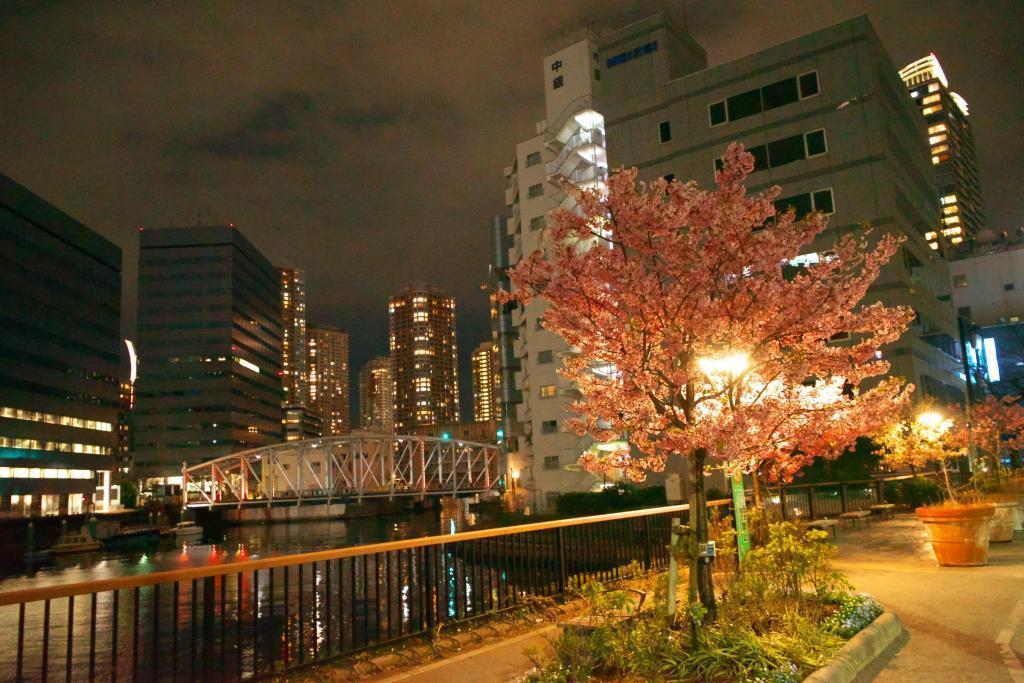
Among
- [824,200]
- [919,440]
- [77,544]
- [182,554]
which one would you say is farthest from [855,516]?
[77,544]

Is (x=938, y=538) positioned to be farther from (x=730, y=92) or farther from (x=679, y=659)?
(x=730, y=92)

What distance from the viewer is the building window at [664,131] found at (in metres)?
51.8

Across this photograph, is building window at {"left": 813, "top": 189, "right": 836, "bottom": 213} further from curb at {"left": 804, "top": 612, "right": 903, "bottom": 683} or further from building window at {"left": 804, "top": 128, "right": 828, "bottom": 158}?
curb at {"left": 804, "top": 612, "right": 903, "bottom": 683}

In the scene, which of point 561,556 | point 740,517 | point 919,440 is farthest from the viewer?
point 919,440

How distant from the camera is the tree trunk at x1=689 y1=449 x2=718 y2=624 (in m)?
8.35

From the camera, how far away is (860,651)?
25.7 feet

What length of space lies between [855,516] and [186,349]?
153 m

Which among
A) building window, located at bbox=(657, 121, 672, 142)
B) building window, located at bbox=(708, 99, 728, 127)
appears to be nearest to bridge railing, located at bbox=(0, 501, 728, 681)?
building window, located at bbox=(657, 121, 672, 142)

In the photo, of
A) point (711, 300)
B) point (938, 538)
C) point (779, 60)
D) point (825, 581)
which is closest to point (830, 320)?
point (711, 300)

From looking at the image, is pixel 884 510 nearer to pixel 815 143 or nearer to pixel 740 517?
pixel 740 517

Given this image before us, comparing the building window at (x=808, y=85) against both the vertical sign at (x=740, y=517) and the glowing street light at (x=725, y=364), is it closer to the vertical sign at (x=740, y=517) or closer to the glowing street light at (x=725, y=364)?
the vertical sign at (x=740, y=517)

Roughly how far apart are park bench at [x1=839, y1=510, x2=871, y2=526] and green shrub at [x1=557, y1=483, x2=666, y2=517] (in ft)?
38.6

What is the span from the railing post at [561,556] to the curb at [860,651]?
Answer: 443 centimetres

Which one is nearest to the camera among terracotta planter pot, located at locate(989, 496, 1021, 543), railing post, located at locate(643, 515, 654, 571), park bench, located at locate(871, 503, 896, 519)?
railing post, located at locate(643, 515, 654, 571)
